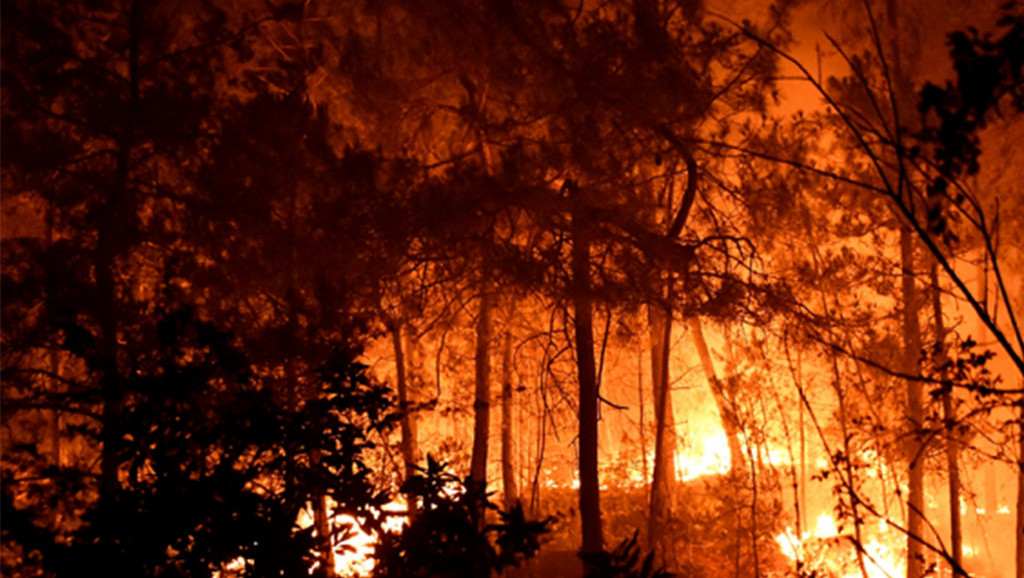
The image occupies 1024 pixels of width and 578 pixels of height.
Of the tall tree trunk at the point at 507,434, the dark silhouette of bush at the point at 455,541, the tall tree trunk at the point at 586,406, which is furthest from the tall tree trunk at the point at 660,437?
the dark silhouette of bush at the point at 455,541

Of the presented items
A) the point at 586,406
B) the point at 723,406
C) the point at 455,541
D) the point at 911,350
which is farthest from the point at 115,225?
the point at 911,350

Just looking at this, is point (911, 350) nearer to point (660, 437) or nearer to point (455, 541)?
point (660, 437)

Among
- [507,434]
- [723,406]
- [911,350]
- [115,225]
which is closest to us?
[115,225]

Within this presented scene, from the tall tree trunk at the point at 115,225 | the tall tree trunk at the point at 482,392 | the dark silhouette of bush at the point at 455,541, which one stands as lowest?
the dark silhouette of bush at the point at 455,541

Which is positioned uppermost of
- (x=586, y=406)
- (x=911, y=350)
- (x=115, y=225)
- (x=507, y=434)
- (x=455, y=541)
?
(x=115, y=225)

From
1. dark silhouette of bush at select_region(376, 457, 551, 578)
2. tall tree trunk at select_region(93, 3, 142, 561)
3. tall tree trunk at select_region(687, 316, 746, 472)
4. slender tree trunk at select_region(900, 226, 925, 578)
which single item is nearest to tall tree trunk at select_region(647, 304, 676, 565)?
tall tree trunk at select_region(687, 316, 746, 472)

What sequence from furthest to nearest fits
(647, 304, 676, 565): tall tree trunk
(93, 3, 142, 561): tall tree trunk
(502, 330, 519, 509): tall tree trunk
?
(502, 330, 519, 509): tall tree trunk → (647, 304, 676, 565): tall tree trunk → (93, 3, 142, 561): tall tree trunk

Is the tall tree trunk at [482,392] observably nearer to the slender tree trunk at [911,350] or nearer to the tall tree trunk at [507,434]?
the tall tree trunk at [507,434]

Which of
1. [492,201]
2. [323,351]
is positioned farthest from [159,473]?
[492,201]

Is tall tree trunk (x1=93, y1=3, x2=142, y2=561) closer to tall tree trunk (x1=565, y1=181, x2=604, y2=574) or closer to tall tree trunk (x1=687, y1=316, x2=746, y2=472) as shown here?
tall tree trunk (x1=565, y1=181, x2=604, y2=574)

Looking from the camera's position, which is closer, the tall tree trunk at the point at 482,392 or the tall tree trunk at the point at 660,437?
the tall tree trunk at the point at 482,392

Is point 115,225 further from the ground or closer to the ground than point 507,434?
further from the ground

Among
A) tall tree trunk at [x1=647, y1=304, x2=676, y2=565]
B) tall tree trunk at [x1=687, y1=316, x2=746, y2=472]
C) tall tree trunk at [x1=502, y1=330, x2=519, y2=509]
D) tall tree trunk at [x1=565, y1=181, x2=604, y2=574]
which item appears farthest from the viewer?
tall tree trunk at [x1=687, y1=316, x2=746, y2=472]

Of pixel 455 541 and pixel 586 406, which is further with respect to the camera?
pixel 586 406
